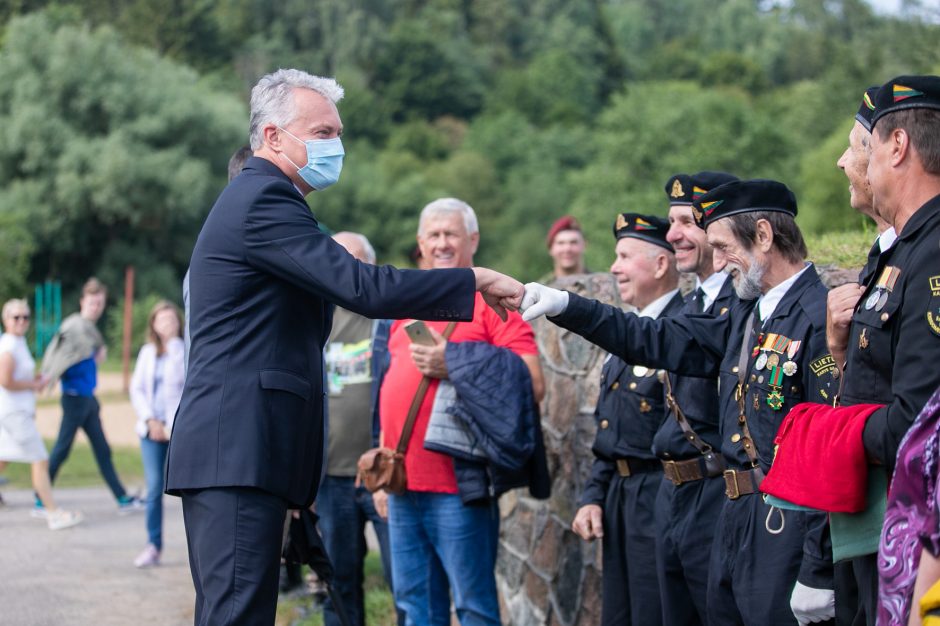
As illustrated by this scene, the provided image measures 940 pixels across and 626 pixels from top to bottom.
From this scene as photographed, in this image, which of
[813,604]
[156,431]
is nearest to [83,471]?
[156,431]

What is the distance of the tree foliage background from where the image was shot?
38.3m

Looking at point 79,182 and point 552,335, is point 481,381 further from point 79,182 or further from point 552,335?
point 79,182

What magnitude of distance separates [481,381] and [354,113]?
273 feet

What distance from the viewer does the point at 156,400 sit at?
29.5ft

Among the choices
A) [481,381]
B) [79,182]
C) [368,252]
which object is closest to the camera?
[481,381]

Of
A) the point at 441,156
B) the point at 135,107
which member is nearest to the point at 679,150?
the point at 135,107

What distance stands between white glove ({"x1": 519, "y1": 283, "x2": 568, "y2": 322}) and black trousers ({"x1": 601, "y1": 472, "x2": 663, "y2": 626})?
1.24m

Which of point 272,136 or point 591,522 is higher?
point 272,136

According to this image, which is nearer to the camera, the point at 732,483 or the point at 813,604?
the point at 813,604

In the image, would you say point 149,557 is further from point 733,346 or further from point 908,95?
point 908,95

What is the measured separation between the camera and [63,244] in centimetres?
3894

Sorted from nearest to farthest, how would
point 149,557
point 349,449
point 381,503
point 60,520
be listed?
point 381,503 → point 349,449 → point 149,557 → point 60,520

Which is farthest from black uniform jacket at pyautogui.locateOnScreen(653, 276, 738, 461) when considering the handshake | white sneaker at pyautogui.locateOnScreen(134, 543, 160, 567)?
white sneaker at pyautogui.locateOnScreen(134, 543, 160, 567)

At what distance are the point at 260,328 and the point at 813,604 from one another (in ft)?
6.13
